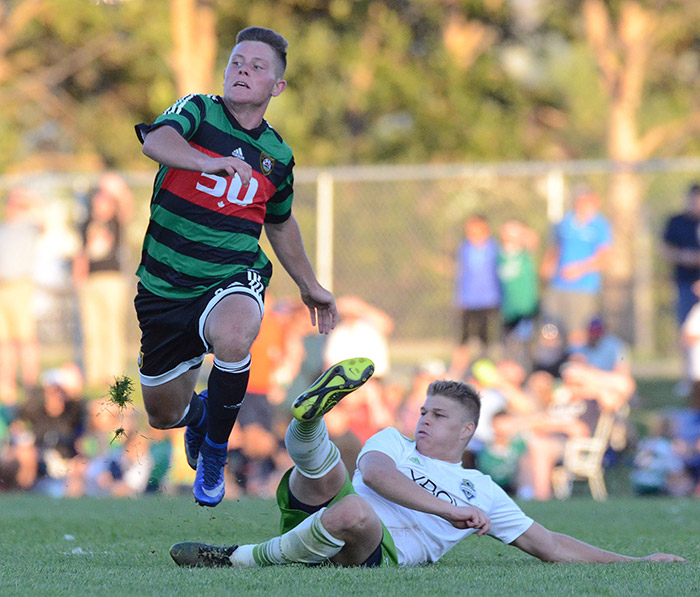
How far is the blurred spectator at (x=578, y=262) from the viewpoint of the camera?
13.2 meters

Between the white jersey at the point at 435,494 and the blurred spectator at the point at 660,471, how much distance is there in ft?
20.8

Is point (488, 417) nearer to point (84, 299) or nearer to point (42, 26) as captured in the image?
point (84, 299)

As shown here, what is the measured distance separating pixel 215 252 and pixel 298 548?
4.97 feet

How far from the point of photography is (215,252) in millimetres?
5793

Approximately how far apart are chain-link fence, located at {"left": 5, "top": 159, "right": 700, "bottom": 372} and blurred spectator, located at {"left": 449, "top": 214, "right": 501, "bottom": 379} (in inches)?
21.6

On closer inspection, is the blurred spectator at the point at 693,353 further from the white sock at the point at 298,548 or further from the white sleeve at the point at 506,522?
the white sock at the point at 298,548

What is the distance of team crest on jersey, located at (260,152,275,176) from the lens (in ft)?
19.5

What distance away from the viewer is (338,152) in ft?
73.6

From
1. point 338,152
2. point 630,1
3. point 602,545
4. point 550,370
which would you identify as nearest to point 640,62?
point 630,1

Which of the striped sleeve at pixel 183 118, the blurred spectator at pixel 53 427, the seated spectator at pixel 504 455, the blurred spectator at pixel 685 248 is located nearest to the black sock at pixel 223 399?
the striped sleeve at pixel 183 118

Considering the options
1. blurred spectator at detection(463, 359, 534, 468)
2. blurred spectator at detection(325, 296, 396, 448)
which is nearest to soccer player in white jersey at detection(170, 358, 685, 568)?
blurred spectator at detection(463, 359, 534, 468)

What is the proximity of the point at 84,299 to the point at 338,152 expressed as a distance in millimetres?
9064

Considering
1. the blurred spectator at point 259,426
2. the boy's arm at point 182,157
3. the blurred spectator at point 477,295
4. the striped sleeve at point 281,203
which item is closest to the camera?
the boy's arm at point 182,157

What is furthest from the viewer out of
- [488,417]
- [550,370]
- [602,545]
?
[550,370]
